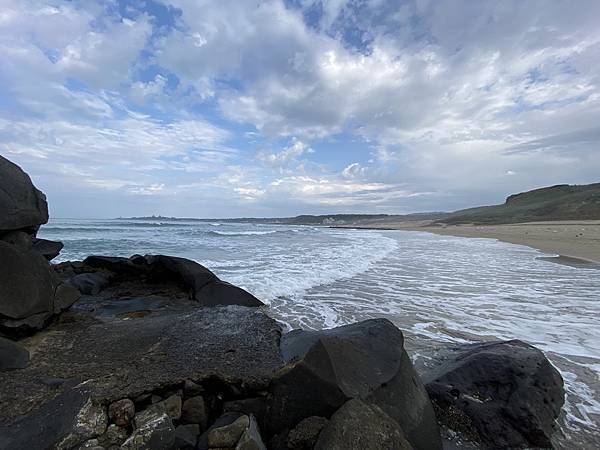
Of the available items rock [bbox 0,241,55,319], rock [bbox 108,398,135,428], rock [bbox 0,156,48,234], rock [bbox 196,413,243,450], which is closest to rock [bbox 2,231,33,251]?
rock [bbox 0,156,48,234]

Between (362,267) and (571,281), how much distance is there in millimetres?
6357

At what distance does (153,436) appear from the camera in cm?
251

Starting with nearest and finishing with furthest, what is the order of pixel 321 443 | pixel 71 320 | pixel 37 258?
pixel 321 443 → pixel 37 258 → pixel 71 320

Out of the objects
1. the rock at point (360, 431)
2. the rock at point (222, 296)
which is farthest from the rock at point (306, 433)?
the rock at point (222, 296)

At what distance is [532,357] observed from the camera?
363 cm

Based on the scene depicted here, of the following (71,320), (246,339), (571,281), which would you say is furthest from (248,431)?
(571,281)

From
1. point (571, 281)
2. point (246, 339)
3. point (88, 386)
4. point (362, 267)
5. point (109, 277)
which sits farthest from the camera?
point (362, 267)

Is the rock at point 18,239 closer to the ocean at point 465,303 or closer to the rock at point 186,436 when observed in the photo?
the rock at point 186,436

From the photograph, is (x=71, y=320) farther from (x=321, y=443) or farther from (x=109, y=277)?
(x=321, y=443)

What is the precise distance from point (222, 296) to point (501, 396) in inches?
197

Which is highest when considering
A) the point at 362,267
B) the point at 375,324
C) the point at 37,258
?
the point at 37,258

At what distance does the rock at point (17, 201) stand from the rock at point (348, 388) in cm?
444

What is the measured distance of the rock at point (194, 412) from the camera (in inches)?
115

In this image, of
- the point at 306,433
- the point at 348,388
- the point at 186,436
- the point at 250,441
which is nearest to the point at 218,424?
the point at 186,436
